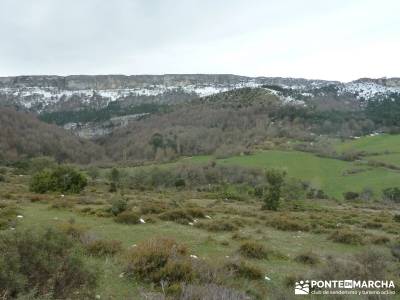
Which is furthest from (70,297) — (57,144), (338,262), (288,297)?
(57,144)

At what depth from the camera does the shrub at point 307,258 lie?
1301 centimetres

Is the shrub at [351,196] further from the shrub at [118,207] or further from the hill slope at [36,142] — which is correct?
the hill slope at [36,142]

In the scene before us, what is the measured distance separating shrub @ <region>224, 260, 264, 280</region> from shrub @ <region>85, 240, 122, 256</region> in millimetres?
2942

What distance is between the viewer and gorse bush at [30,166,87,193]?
31.5m

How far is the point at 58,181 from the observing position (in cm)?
3192

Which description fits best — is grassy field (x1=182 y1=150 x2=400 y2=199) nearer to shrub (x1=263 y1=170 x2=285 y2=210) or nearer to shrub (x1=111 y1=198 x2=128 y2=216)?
shrub (x1=263 y1=170 x2=285 y2=210)

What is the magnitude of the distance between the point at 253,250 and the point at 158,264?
14.9ft

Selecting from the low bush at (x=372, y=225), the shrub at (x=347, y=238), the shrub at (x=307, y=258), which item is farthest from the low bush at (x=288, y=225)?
the shrub at (x=307, y=258)

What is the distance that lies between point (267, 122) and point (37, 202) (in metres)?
125

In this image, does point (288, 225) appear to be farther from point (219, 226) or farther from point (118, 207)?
point (118, 207)

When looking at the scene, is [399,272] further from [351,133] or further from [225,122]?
[225,122]

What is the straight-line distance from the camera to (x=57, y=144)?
13775 cm

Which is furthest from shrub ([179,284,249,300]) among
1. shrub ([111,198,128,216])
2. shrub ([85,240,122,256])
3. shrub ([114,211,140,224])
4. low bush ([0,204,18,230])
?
shrub ([111,198,128,216])

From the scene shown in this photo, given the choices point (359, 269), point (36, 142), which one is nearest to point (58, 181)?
point (359, 269)
